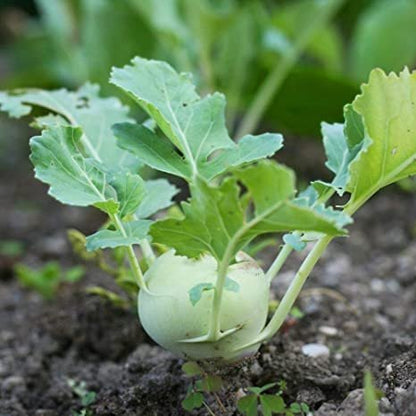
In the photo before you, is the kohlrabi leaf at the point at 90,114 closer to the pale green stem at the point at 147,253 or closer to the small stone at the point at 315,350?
the pale green stem at the point at 147,253

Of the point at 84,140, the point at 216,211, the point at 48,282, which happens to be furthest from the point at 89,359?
the point at 216,211

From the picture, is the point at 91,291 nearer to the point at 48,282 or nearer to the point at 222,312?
the point at 48,282

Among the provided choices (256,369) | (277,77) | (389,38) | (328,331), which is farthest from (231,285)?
(389,38)

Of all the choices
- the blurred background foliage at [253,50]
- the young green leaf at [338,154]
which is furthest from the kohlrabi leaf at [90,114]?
the blurred background foliage at [253,50]

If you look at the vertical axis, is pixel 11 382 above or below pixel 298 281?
below

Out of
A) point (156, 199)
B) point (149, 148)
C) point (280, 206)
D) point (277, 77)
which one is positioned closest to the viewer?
point (280, 206)

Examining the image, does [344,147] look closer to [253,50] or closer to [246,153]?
[246,153]

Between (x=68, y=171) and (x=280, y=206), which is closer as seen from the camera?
(x=280, y=206)
